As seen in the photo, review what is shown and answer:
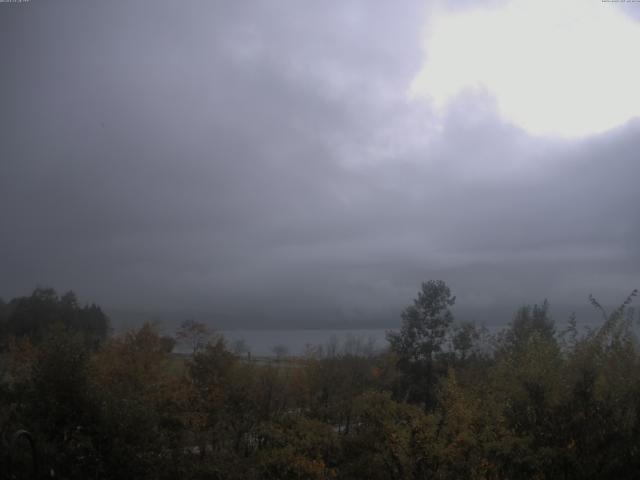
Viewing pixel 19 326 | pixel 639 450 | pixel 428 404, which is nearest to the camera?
pixel 639 450

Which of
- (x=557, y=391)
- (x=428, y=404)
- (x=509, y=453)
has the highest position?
(x=557, y=391)

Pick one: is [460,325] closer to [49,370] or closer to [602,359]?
[602,359]

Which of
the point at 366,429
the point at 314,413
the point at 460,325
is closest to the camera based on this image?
the point at 366,429

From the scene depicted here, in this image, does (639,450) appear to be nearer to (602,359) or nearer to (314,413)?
(602,359)

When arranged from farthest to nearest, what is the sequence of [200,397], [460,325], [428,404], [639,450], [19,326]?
[19,326], [460,325], [428,404], [200,397], [639,450]

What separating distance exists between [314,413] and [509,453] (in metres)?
19.3

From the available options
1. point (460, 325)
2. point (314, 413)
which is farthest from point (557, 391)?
point (460, 325)

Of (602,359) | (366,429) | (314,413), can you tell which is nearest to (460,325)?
(314,413)

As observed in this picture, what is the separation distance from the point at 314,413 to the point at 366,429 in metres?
8.81

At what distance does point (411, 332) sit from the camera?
2093 inches

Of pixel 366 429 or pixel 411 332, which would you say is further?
pixel 411 332

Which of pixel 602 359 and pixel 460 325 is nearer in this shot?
pixel 602 359

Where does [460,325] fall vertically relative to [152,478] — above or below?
above

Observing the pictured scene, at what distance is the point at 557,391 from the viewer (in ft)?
54.6
